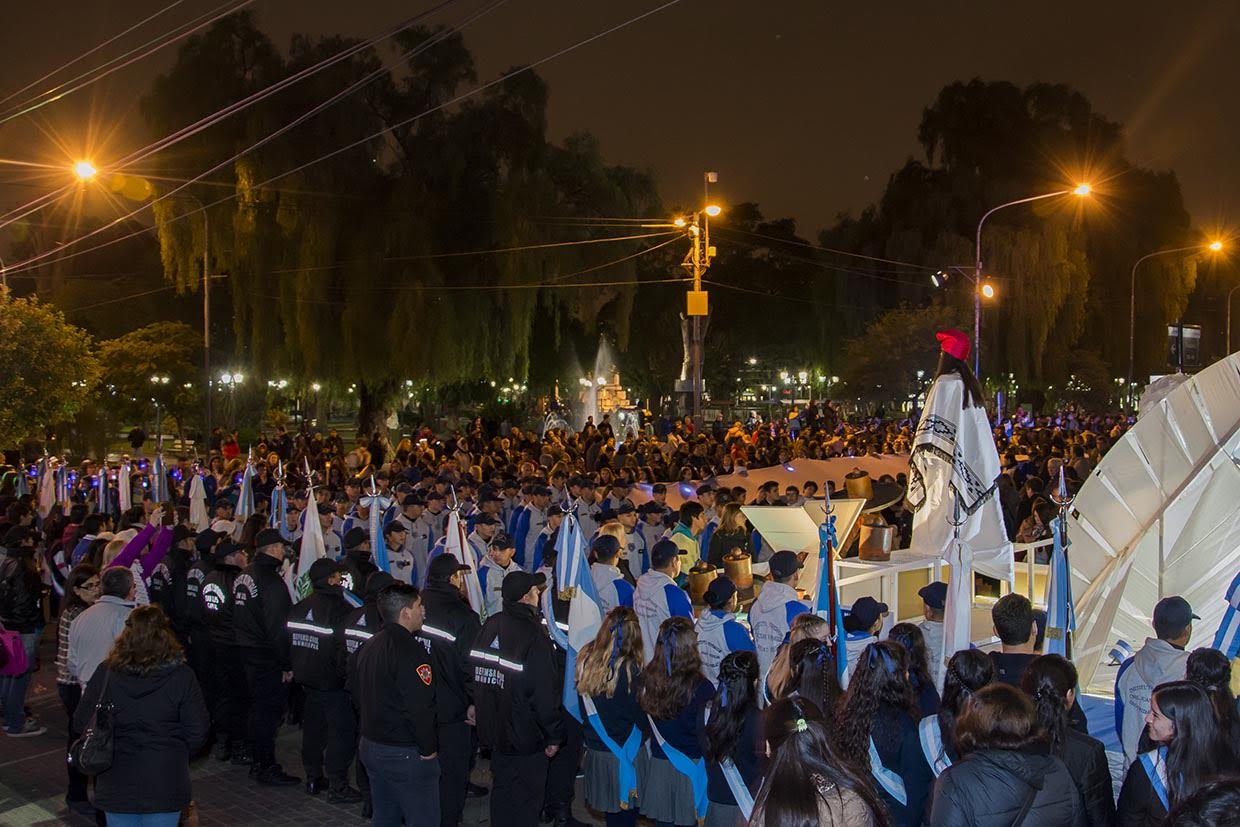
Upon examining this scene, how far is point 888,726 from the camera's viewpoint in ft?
17.1

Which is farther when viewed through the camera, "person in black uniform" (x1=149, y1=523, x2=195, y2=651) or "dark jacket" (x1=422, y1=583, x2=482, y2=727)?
"person in black uniform" (x1=149, y1=523, x2=195, y2=651)

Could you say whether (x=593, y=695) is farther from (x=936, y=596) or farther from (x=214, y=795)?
(x=214, y=795)

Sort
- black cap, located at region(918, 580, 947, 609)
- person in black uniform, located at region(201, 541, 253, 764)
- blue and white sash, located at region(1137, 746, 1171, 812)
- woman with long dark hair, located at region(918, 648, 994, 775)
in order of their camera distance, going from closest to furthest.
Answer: blue and white sash, located at region(1137, 746, 1171, 812) < woman with long dark hair, located at region(918, 648, 994, 775) < black cap, located at region(918, 580, 947, 609) < person in black uniform, located at region(201, 541, 253, 764)

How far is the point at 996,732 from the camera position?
4.18 meters

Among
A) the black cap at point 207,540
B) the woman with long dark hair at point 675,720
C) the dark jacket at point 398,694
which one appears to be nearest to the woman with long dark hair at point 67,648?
the black cap at point 207,540

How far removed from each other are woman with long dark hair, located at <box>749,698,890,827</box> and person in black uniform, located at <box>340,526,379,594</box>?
568cm

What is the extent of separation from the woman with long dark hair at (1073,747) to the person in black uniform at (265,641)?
5621 mm

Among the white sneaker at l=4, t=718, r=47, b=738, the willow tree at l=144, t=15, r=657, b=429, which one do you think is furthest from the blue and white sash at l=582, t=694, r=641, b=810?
the willow tree at l=144, t=15, r=657, b=429

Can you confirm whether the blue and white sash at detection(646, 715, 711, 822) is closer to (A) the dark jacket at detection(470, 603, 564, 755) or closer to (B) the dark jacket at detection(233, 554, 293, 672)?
(A) the dark jacket at detection(470, 603, 564, 755)

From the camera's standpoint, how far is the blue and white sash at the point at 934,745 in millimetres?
5098

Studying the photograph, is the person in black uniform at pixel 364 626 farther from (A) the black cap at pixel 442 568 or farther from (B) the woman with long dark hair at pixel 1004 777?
(B) the woman with long dark hair at pixel 1004 777

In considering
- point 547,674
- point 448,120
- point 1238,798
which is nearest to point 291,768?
point 547,674

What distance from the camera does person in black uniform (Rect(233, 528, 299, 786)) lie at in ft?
28.4

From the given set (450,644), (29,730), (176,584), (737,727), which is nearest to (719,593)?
(737,727)
